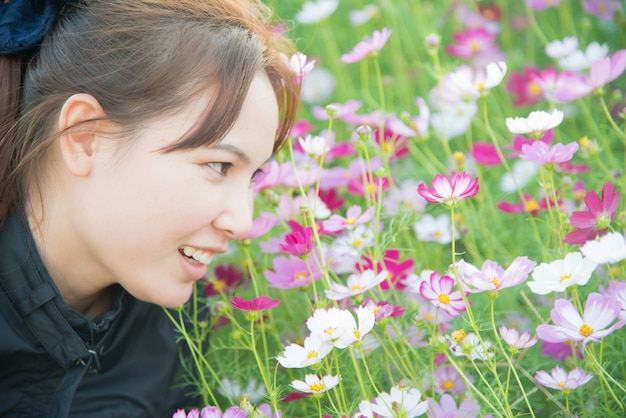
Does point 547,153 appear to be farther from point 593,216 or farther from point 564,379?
point 564,379

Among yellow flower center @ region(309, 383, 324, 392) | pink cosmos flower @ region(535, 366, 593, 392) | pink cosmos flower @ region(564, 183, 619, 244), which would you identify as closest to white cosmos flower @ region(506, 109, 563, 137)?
pink cosmos flower @ region(564, 183, 619, 244)

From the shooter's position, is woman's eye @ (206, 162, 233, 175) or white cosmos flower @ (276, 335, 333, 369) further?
woman's eye @ (206, 162, 233, 175)

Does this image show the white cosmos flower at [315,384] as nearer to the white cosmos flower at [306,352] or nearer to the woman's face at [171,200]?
the white cosmos flower at [306,352]

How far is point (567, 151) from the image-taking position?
41.1 inches

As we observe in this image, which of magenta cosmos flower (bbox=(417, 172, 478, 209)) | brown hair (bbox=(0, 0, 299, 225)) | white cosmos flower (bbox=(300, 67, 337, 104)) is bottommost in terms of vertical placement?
white cosmos flower (bbox=(300, 67, 337, 104))

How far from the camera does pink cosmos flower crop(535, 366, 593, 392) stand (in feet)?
3.21

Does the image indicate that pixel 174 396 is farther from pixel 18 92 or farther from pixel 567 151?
pixel 567 151

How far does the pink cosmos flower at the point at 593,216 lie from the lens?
3.36 feet

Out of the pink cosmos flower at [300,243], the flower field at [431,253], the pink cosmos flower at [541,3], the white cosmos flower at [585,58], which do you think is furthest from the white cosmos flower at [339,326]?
the pink cosmos flower at [541,3]

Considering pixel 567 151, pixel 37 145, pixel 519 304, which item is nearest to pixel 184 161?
pixel 37 145

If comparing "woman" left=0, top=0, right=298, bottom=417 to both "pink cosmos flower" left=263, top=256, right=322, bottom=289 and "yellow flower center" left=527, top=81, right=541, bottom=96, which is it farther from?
"yellow flower center" left=527, top=81, right=541, bottom=96

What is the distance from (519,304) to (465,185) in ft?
1.78

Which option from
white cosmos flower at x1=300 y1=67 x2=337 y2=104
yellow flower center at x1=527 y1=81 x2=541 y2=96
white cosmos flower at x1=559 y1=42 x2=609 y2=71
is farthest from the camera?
white cosmos flower at x1=300 y1=67 x2=337 y2=104

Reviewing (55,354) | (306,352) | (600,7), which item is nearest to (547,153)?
(306,352)
